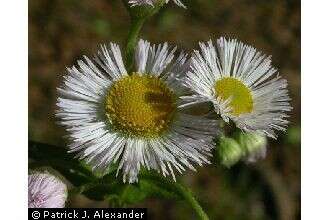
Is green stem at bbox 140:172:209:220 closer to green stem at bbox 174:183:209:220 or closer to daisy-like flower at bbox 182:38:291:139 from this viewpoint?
green stem at bbox 174:183:209:220

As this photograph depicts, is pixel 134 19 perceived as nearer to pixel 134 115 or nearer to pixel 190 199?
pixel 134 115

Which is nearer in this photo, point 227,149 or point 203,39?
point 227,149

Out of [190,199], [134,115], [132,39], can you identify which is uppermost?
[132,39]

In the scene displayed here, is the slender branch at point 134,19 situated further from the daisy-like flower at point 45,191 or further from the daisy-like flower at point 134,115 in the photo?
the daisy-like flower at point 45,191

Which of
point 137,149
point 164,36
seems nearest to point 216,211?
point 164,36

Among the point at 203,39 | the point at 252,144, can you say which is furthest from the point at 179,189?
the point at 203,39

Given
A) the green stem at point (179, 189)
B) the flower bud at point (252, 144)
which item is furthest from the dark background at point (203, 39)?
the green stem at point (179, 189)
